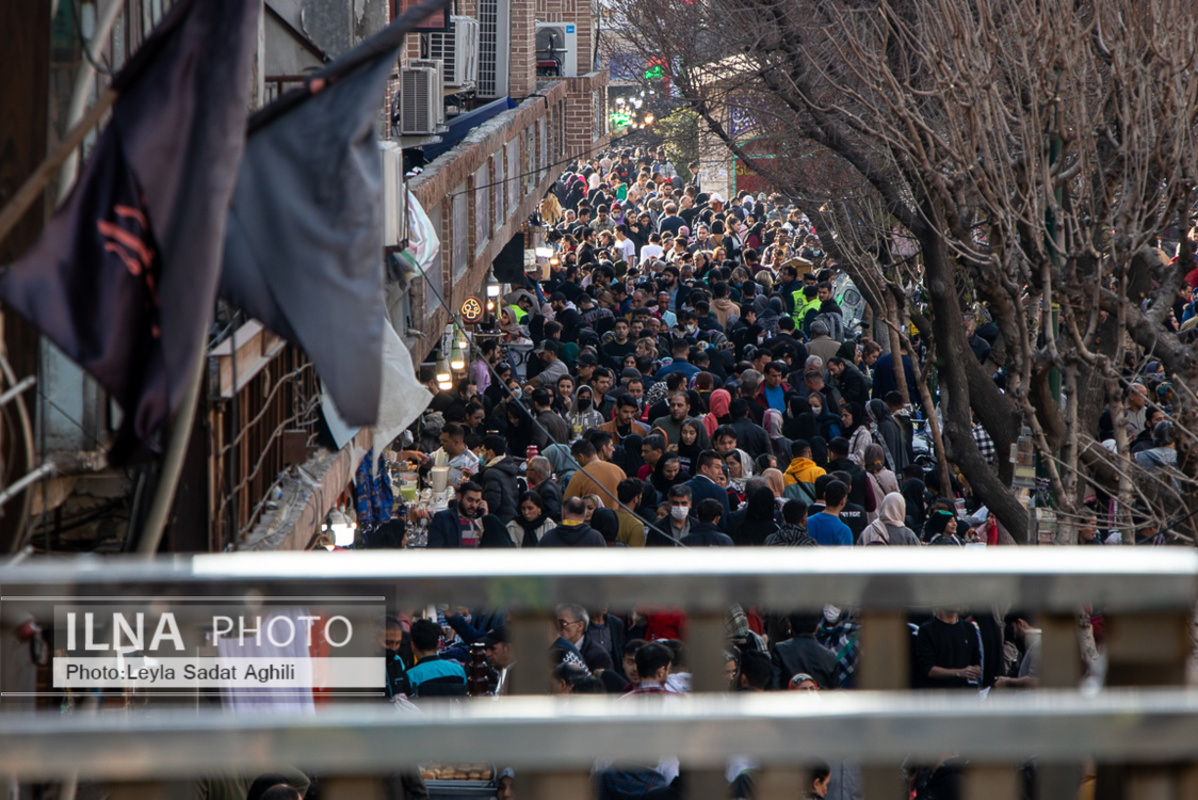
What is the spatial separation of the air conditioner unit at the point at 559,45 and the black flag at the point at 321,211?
32.2 metres

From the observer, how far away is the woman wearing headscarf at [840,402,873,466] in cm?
1259

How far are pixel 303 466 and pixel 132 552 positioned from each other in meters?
3.76

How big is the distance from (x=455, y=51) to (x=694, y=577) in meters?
23.7

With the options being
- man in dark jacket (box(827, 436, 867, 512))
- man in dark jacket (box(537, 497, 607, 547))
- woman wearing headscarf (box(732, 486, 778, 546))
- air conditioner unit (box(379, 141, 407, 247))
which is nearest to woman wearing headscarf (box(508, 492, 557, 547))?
man in dark jacket (box(537, 497, 607, 547))

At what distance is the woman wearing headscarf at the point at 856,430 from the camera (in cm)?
1259

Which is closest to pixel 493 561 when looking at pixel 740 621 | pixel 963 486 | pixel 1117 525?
pixel 740 621

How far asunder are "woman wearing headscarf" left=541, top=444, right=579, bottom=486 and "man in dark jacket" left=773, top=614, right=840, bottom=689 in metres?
4.92

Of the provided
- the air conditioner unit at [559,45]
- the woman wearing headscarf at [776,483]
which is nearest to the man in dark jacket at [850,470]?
the woman wearing headscarf at [776,483]

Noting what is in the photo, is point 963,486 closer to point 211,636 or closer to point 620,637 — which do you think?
point 620,637

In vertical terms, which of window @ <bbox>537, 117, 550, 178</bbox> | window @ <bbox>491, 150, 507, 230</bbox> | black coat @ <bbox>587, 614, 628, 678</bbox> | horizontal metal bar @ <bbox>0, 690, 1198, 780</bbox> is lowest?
black coat @ <bbox>587, 614, 628, 678</bbox>

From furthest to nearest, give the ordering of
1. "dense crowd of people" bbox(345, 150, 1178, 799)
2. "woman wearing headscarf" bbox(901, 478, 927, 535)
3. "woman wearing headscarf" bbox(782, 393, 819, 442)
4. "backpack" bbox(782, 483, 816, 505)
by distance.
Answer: "woman wearing headscarf" bbox(782, 393, 819, 442) → "woman wearing headscarf" bbox(901, 478, 927, 535) → "backpack" bbox(782, 483, 816, 505) → "dense crowd of people" bbox(345, 150, 1178, 799)

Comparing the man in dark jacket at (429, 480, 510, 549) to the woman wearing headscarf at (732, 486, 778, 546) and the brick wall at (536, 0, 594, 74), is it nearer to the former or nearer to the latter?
the woman wearing headscarf at (732, 486, 778, 546)

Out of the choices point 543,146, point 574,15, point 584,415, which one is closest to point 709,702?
point 584,415

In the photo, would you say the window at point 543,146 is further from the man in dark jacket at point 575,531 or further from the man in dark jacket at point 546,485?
the man in dark jacket at point 575,531
